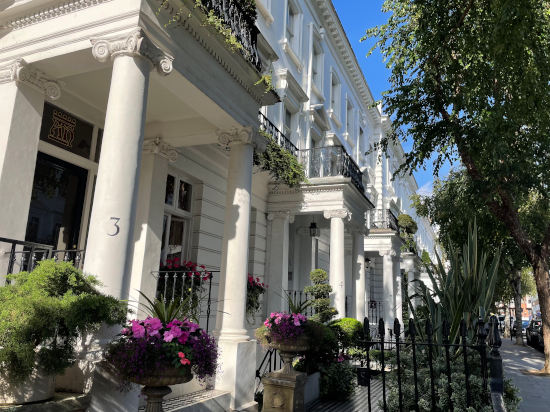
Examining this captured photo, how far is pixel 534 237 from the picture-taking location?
53.2 ft

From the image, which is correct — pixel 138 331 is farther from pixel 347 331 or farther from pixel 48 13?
pixel 347 331

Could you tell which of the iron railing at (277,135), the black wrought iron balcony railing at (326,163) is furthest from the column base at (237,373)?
the black wrought iron balcony railing at (326,163)

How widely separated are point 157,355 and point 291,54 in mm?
14087

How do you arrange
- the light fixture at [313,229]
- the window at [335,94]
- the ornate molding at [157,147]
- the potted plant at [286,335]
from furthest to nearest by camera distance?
the window at [335,94]
the light fixture at [313,229]
the ornate molding at [157,147]
the potted plant at [286,335]

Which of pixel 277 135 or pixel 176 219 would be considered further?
pixel 277 135

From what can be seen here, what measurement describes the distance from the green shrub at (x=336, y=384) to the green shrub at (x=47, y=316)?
18.1 ft

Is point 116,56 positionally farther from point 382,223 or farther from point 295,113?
point 382,223

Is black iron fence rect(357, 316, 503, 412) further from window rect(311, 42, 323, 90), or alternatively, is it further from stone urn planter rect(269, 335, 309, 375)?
window rect(311, 42, 323, 90)

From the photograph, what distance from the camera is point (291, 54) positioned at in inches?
628

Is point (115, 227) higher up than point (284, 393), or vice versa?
point (115, 227)

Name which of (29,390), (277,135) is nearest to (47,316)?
(29,390)

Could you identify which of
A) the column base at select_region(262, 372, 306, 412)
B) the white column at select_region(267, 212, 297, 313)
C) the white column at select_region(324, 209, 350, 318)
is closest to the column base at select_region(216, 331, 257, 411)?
the column base at select_region(262, 372, 306, 412)

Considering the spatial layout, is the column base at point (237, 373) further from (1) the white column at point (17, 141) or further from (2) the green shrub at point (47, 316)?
(1) the white column at point (17, 141)

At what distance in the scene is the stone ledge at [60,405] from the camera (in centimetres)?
332
